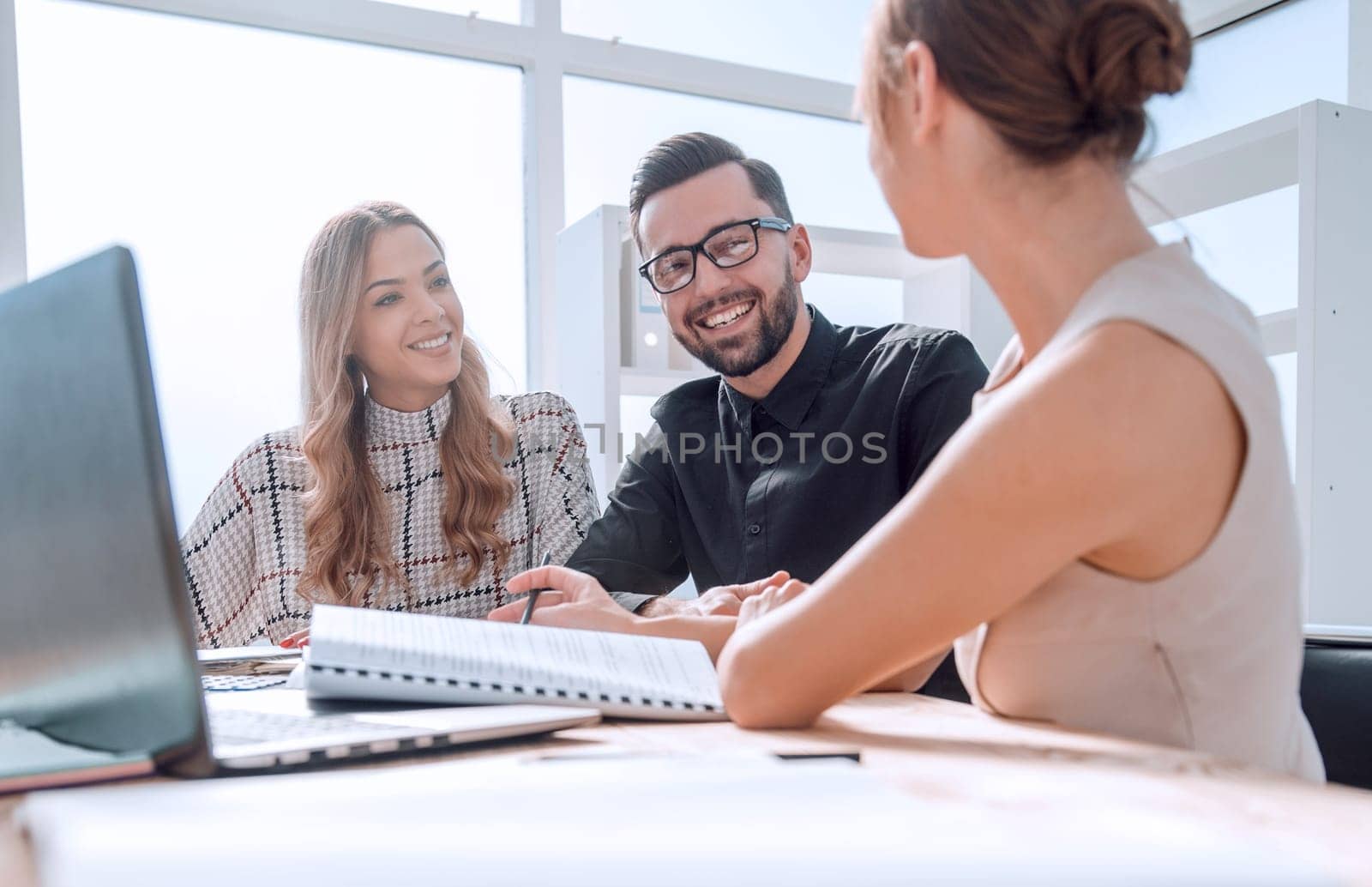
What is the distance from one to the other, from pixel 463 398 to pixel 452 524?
0.28m

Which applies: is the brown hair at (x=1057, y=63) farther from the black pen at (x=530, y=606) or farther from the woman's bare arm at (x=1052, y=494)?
the black pen at (x=530, y=606)

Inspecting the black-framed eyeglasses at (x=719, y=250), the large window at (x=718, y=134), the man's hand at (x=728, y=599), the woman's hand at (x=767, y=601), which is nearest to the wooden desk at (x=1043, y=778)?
the woman's hand at (x=767, y=601)

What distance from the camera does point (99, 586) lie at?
0.63 metres

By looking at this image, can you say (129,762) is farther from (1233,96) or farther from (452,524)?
(1233,96)

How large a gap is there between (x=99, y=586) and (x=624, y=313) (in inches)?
94.4

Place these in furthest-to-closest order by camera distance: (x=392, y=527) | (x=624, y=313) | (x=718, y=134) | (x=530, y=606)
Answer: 1. (x=718, y=134)
2. (x=624, y=313)
3. (x=392, y=527)
4. (x=530, y=606)

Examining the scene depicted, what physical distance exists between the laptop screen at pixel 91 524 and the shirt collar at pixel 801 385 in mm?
1392

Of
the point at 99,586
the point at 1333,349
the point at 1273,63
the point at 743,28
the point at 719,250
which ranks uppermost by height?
the point at 743,28

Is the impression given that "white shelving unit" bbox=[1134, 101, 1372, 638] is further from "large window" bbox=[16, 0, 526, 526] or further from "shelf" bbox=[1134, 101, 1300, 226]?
"large window" bbox=[16, 0, 526, 526]

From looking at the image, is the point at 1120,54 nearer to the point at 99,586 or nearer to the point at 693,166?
the point at 99,586

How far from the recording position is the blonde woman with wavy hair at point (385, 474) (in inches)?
81.7

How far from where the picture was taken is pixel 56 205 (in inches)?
110

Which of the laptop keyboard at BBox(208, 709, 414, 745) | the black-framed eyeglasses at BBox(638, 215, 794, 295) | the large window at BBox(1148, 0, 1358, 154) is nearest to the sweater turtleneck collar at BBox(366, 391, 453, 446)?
the black-framed eyeglasses at BBox(638, 215, 794, 295)

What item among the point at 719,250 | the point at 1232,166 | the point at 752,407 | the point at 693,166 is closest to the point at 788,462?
the point at 752,407
